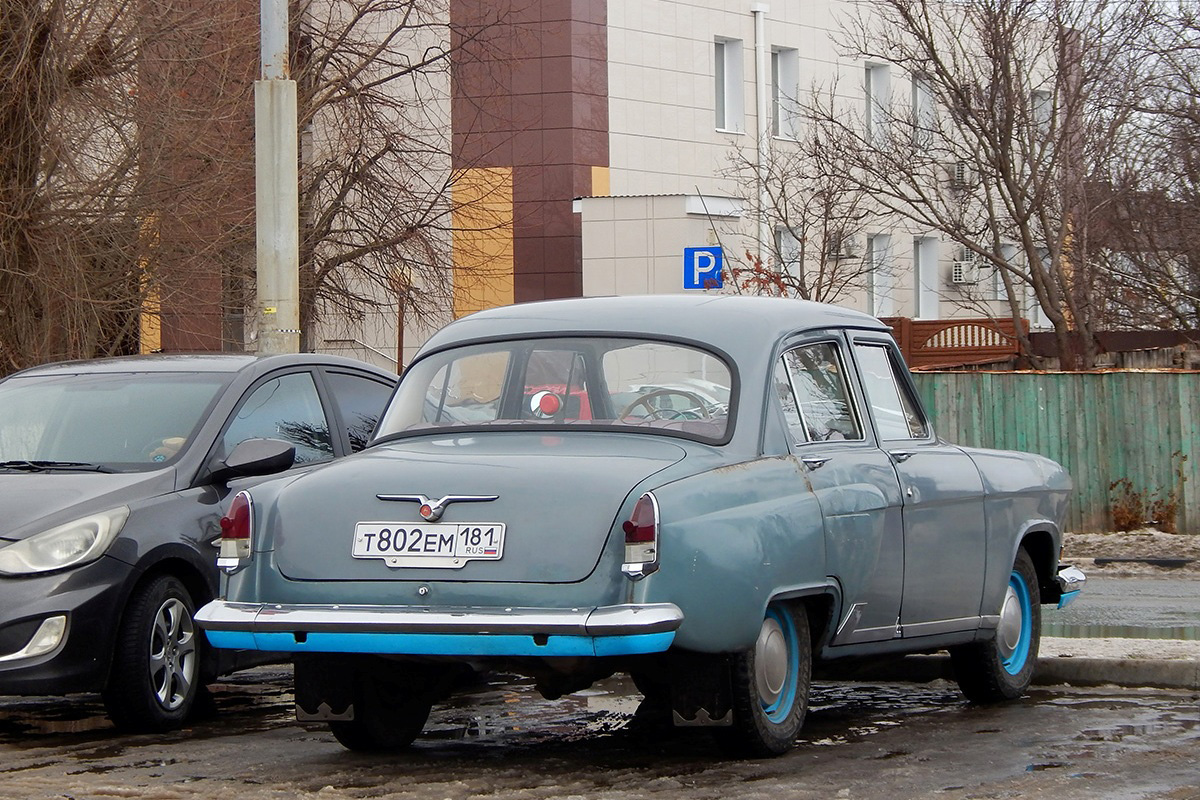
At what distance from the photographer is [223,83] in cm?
1875

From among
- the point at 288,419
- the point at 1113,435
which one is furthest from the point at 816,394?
the point at 1113,435

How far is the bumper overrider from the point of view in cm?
593

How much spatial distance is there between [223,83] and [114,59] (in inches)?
68.0

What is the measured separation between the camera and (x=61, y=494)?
25.8ft

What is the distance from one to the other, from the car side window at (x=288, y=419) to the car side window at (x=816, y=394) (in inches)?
107

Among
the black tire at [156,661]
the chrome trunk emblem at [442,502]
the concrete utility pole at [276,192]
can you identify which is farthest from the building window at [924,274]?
the chrome trunk emblem at [442,502]

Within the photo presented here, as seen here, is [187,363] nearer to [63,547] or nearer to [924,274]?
[63,547]

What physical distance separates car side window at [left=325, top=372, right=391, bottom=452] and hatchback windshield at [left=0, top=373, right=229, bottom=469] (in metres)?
0.82

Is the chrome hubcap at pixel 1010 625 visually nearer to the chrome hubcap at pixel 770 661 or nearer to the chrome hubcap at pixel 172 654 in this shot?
the chrome hubcap at pixel 770 661

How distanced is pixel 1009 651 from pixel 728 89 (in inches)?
1340

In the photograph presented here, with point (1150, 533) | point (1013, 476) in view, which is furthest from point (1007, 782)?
point (1150, 533)

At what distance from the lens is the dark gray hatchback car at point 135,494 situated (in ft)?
24.8

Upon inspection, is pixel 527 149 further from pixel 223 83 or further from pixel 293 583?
pixel 293 583

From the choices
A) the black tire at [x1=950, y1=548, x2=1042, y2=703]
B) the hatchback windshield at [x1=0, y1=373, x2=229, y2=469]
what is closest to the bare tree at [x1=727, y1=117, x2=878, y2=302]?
the black tire at [x1=950, y1=548, x2=1042, y2=703]
